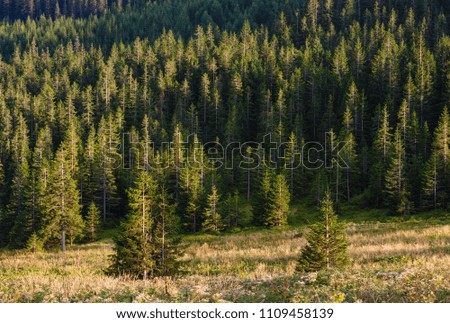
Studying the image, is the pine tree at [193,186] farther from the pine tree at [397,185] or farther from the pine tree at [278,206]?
the pine tree at [397,185]

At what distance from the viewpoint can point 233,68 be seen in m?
110

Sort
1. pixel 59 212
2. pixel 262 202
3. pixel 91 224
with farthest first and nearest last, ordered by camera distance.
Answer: pixel 91 224 → pixel 262 202 → pixel 59 212

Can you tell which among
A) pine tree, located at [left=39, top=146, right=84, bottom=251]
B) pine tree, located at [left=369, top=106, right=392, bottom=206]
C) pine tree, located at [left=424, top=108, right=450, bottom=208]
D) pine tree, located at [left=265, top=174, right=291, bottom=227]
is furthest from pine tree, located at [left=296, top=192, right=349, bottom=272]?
pine tree, located at [left=369, top=106, right=392, bottom=206]

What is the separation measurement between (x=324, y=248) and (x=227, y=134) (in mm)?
69082

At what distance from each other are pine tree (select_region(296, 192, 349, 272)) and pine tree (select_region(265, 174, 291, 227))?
36.1 meters

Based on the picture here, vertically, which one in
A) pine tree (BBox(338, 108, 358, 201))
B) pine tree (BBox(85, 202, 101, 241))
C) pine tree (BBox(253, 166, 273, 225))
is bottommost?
pine tree (BBox(85, 202, 101, 241))

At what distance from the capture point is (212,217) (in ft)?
193

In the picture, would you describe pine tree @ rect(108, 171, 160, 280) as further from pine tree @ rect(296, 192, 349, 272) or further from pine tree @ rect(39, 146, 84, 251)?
pine tree @ rect(39, 146, 84, 251)

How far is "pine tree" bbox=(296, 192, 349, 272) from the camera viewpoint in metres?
18.8

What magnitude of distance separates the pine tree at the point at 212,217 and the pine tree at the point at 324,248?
38412 millimetres

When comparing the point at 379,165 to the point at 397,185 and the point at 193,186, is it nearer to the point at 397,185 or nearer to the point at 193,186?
the point at 397,185

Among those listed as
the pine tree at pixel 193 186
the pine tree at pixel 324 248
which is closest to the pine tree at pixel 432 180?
the pine tree at pixel 193 186

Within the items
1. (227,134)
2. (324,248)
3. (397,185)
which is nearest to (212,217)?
(397,185)
